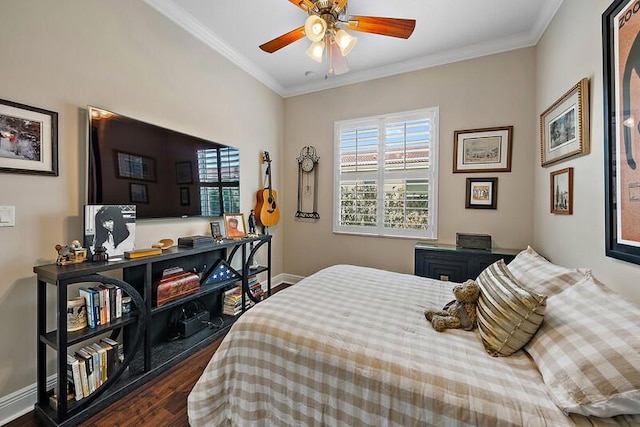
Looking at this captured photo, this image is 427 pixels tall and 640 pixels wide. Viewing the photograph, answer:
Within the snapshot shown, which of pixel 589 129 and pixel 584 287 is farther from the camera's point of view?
pixel 589 129

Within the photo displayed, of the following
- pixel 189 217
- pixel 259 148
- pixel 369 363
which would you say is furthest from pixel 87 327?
pixel 259 148

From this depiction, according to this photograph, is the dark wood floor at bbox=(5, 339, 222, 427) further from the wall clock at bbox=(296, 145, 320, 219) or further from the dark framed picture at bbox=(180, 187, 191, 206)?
the wall clock at bbox=(296, 145, 320, 219)

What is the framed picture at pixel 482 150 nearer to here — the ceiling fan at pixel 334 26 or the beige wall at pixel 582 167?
the beige wall at pixel 582 167

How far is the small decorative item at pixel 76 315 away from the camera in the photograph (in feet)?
4.95

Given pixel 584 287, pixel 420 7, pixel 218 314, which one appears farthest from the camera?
pixel 218 314

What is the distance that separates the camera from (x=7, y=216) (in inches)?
57.7

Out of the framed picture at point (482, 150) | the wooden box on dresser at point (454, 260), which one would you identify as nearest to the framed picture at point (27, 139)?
the wooden box on dresser at point (454, 260)

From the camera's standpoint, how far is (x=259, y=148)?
349 cm

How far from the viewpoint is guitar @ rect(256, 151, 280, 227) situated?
339cm

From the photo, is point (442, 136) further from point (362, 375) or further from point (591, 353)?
point (362, 375)

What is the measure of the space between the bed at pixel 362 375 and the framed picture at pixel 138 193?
4.49ft

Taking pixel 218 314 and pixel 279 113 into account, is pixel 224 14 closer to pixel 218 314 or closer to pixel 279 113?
pixel 279 113

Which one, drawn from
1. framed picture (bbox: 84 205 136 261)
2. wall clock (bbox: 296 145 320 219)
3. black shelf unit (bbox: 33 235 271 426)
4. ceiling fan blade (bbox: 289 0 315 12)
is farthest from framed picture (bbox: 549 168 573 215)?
framed picture (bbox: 84 205 136 261)

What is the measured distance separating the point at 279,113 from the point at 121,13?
83.1 inches
